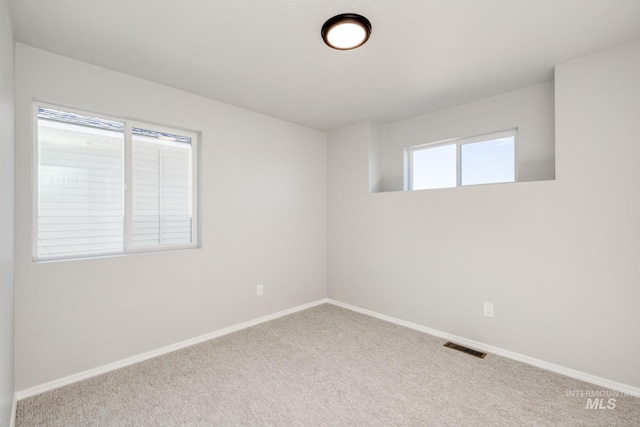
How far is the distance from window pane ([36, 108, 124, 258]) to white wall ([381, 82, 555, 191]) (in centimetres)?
308

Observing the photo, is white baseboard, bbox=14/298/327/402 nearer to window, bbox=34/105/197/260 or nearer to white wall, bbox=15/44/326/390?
white wall, bbox=15/44/326/390

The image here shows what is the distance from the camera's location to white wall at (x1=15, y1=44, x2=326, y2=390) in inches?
82.7

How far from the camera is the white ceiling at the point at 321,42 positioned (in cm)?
173

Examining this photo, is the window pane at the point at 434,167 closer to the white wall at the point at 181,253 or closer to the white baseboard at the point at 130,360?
the white wall at the point at 181,253

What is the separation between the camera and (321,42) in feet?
6.73

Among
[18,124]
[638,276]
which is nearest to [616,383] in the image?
[638,276]

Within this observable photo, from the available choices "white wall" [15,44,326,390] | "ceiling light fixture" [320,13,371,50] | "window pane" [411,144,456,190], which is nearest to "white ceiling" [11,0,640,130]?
"ceiling light fixture" [320,13,371,50]

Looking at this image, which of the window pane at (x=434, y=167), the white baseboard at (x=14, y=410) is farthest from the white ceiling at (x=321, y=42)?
the white baseboard at (x=14, y=410)

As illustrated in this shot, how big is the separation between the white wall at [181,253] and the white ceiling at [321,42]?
9.4 inches

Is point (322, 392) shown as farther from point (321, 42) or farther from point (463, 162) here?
point (463, 162)

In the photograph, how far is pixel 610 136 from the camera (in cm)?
217

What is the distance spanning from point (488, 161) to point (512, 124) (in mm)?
411

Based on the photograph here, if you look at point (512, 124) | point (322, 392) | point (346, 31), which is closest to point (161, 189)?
point (346, 31)

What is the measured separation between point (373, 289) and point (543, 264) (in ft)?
5.94
